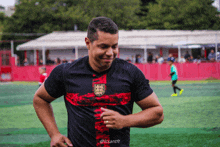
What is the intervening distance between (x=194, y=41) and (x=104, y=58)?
2575 centimetres

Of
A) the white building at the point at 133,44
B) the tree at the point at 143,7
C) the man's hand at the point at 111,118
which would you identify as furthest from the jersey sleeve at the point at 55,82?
the tree at the point at 143,7

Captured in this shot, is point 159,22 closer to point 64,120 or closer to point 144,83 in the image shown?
point 64,120

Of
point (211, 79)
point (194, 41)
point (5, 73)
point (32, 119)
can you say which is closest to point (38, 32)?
point (5, 73)

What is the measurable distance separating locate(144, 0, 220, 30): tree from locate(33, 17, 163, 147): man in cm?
4173

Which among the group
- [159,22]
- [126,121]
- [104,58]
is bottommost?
[126,121]

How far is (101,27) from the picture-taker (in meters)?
2.17

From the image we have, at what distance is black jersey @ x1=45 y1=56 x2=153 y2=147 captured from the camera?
87.5 inches

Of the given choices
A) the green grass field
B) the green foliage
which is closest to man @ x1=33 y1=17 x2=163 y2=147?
the green grass field

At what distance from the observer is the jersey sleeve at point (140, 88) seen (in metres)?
2.23

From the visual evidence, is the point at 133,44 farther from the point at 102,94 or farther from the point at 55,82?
the point at 102,94

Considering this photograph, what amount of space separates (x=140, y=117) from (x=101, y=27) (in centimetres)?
62

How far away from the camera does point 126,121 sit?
212 cm

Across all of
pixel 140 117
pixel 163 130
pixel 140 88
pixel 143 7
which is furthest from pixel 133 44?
pixel 140 117

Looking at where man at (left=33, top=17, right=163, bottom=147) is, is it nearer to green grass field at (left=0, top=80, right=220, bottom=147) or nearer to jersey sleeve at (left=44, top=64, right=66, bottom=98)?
jersey sleeve at (left=44, top=64, right=66, bottom=98)
